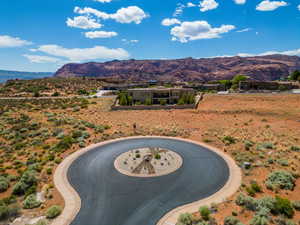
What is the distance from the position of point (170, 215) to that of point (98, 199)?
582 centimetres

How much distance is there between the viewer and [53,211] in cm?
1225

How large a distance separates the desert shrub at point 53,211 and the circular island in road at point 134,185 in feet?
1.89

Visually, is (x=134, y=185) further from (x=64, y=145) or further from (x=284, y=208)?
(x=64, y=145)

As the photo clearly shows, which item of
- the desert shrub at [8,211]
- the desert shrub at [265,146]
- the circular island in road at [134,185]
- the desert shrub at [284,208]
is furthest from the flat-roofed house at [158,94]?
the desert shrub at [8,211]

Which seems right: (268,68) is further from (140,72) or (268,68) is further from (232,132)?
(232,132)

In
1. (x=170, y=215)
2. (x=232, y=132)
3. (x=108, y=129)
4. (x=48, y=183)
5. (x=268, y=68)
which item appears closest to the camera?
(x=170, y=215)

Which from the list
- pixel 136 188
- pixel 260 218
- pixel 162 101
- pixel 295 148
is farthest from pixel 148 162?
pixel 162 101

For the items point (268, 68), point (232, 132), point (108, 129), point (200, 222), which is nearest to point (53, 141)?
point (108, 129)

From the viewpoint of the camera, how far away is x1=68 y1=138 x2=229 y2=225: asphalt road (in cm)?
1203

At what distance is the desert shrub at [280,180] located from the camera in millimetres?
15015

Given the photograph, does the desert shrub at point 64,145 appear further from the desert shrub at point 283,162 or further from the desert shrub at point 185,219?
the desert shrub at point 283,162

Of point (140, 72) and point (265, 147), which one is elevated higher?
point (140, 72)

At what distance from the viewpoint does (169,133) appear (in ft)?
99.6

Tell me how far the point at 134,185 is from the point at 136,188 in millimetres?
513
